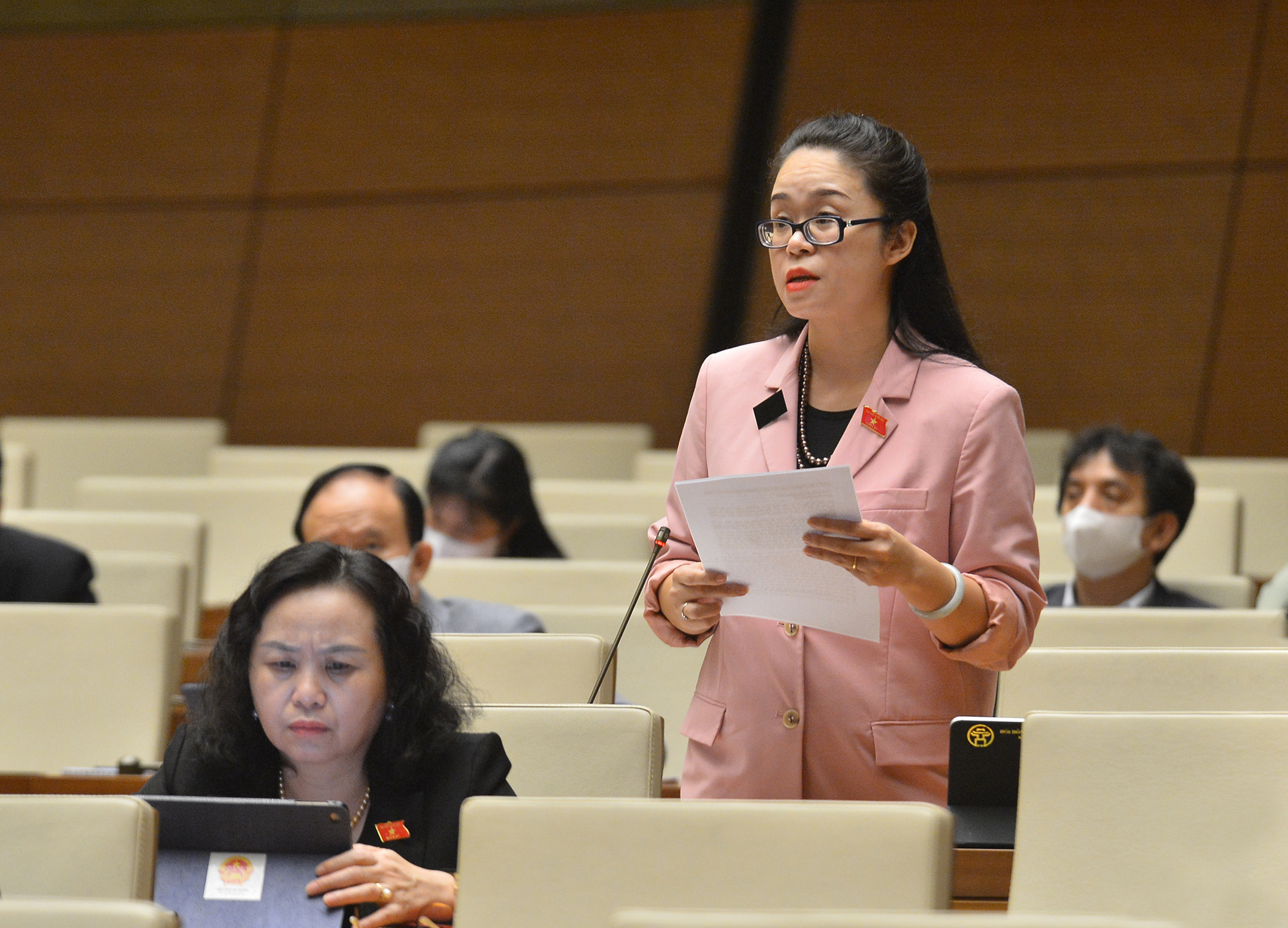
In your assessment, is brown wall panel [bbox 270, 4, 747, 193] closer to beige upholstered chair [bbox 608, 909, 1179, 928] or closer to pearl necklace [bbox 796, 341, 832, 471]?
pearl necklace [bbox 796, 341, 832, 471]

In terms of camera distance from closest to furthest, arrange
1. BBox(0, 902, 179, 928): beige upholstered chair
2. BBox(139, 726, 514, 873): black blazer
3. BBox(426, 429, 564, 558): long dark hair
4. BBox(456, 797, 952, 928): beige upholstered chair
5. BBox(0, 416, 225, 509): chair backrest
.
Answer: BBox(0, 902, 179, 928): beige upholstered chair, BBox(456, 797, 952, 928): beige upholstered chair, BBox(139, 726, 514, 873): black blazer, BBox(426, 429, 564, 558): long dark hair, BBox(0, 416, 225, 509): chair backrest

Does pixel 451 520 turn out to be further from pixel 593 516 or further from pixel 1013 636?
pixel 1013 636

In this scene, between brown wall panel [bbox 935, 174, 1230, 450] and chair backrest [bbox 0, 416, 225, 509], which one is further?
chair backrest [bbox 0, 416, 225, 509]

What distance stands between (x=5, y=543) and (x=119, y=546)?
2.09 feet

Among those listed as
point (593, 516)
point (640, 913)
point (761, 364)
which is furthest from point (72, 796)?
point (593, 516)

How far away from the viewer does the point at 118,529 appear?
171 inches

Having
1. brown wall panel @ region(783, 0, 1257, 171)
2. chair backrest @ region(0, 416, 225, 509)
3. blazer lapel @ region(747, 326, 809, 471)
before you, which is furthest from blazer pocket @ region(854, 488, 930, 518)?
chair backrest @ region(0, 416, 225, 509)

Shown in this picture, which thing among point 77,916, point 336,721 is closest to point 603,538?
point 336,721

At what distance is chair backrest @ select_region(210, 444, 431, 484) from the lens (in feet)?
16.9

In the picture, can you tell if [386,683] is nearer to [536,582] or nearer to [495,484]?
[536,582]

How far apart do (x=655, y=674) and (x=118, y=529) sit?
73.3 inches

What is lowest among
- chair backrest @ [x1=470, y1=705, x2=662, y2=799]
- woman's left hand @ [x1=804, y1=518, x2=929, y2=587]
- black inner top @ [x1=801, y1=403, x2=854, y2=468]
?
chair backrest @ [x1=470, y1=705, x2=662, y2=799]

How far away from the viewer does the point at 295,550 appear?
2.21m

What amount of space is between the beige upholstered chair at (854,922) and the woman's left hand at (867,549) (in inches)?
21.0
